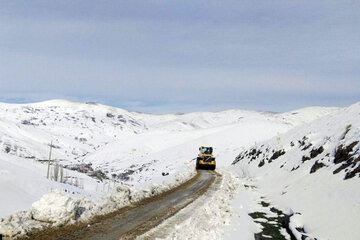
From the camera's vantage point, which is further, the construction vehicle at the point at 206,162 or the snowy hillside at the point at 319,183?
the construction vehicle at the point at 206,162

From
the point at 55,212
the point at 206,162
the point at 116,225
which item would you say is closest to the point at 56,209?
the point at 55,212

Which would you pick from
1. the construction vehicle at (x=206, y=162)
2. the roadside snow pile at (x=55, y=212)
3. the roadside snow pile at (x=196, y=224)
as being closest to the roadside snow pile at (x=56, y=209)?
the roadside snow pile at (x=55, y=212)

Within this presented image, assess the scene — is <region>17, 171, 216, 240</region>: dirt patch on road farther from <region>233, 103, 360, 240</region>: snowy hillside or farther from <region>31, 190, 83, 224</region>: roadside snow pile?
<region>233, 103, 360, 240</region>: snowy hillside

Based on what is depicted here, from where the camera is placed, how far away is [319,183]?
17.9 metres

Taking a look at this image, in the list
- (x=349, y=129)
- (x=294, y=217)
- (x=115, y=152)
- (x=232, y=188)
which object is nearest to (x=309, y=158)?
(x=349, y=129)

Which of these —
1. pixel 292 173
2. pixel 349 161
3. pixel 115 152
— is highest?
pixel 349 161

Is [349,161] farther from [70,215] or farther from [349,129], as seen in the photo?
[70,215]

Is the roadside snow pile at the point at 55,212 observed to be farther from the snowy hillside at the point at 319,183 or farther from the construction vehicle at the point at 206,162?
the construction vehicle at the point at 206,162

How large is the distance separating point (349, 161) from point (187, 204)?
871 centimetres

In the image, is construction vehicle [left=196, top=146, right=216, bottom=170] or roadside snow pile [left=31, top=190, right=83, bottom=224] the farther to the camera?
construction vehicle [left=196, top=146, right=216, bottom=170]

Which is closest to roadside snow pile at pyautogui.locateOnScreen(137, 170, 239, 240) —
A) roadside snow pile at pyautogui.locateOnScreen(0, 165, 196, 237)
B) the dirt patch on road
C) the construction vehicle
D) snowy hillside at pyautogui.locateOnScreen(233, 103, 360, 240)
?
the dirt patch on road

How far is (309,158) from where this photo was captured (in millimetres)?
24078

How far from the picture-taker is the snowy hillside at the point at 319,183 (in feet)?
40.9

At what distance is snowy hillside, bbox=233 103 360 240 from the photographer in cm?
1247
